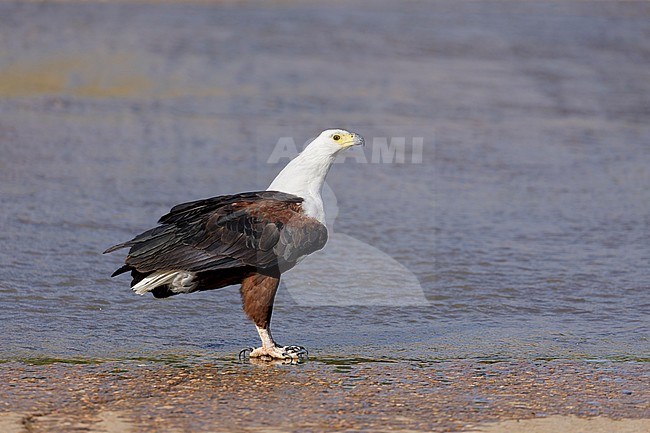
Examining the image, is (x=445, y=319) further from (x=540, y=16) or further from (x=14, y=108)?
(x=540, y=16)

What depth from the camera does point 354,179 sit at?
10.8m

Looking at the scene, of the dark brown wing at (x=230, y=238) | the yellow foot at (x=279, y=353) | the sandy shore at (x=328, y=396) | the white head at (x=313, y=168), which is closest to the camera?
the sandy shore at (x=328, y=396)

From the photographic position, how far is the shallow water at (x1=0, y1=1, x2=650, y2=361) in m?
6.66

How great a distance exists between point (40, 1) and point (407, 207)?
17.4 meters

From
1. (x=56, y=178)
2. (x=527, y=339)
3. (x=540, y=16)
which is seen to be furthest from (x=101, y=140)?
(x=540, y=16)

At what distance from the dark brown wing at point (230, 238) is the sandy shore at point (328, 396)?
50 centimetres

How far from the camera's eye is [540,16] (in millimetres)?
27078

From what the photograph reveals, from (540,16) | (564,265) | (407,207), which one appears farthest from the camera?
(540,16)

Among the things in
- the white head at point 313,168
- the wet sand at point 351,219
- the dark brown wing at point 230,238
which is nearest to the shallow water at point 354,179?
the wet sand at point 351,219

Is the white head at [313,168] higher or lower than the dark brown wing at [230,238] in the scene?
higher

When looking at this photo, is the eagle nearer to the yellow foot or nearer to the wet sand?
the yellow foot

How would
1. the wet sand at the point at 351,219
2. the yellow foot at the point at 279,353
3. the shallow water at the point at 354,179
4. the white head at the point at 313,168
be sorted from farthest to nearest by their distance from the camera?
the shallow water at the point at 354,179
the white head at the point at 313,168
the yellow foot at the point at 279,353
the wet sand at the point at 351,219

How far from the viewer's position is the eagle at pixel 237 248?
19.4 ft

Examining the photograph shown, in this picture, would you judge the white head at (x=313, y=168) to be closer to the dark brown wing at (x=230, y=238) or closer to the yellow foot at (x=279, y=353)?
the dark brown wing at (x=230, y=238)
